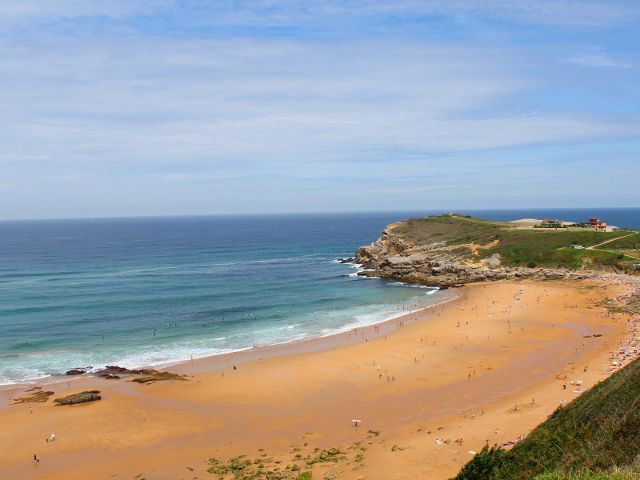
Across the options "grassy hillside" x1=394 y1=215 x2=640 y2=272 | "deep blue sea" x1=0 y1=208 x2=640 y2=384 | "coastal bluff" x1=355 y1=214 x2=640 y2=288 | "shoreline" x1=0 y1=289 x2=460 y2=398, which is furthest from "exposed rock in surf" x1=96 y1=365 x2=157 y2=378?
"grassy hillside" x1=394 y1=215 x2=640 y2=272

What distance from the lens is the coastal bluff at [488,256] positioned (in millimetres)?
65125

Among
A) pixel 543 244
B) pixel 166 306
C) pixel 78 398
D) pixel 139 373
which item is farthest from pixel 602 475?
pixel 543 244

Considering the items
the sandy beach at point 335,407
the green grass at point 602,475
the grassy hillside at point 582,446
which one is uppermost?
the green grass at point 602,475

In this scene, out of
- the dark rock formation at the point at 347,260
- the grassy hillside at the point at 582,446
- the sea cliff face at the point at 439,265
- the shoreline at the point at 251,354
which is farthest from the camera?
the dark rock formation at the point at 347,260

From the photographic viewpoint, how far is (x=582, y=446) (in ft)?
45.4

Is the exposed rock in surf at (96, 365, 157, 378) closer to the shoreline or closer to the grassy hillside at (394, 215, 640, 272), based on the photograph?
the shoreline

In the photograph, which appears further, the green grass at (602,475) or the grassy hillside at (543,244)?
the grassy hillside at (543,244)

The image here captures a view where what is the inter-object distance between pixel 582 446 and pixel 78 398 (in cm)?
2776

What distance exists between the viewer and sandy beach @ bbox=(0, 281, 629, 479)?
22203 millimetres

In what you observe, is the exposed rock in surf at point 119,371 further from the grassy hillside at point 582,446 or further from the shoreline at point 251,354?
the grassy hillside at point 582,446

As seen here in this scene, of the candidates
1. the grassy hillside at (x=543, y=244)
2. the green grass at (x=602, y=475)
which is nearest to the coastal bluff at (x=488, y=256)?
the grassy hillside at (x=543, y=244)

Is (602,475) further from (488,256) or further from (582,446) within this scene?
(488,256)

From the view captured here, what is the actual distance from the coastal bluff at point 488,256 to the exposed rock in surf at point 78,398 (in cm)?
4926

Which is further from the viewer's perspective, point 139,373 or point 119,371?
point 119,371
